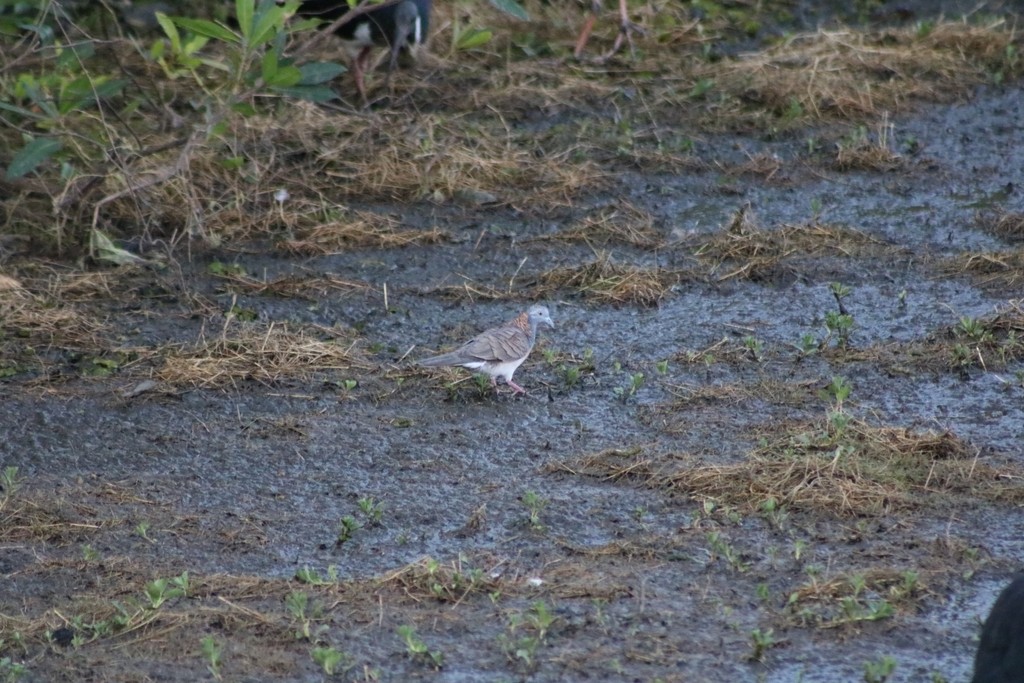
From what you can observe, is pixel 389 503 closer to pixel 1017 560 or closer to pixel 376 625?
pixel 376 625

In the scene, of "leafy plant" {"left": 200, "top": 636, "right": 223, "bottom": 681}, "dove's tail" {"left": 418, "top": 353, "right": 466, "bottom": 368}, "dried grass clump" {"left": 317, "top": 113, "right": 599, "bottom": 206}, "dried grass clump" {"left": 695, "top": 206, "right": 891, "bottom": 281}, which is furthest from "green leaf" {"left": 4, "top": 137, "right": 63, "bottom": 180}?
"leafy plant" {"left": 200, "top": 636, "right": 223, "bottom": 681}

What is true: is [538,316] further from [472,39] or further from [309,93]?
[472,39]

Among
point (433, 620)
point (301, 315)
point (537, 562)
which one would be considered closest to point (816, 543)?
point (537, 562)

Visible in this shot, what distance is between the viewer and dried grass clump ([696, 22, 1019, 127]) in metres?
8.91

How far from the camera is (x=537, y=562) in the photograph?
184 inches

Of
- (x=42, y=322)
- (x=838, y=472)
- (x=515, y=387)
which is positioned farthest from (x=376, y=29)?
(x=838, y=472)

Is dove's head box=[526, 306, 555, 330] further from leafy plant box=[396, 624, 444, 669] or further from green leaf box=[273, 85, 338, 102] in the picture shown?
leafy plant box=[396, 624, 444, 669]

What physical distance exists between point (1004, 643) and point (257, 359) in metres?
3.68

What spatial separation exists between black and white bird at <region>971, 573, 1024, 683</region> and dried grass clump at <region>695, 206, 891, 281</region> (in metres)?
3.67

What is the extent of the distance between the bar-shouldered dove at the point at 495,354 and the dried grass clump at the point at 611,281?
1.00m

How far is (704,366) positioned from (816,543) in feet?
5.38

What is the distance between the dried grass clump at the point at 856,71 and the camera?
8.91 meters

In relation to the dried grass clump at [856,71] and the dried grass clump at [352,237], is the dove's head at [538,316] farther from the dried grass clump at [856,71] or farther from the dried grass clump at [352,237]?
the dried grass clump at [856,71]

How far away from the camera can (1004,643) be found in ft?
11.5
